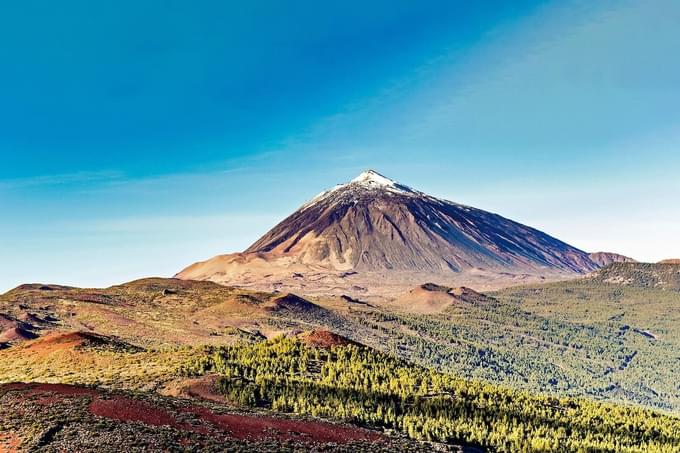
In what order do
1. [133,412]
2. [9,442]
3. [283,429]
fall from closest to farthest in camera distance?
[9,442]
[133,412]
[283,429]

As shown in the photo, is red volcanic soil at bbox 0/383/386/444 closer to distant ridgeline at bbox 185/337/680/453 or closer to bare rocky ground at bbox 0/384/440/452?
bare rocky ground at bbox 0/384/440/452

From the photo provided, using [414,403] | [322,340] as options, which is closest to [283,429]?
[414,403]

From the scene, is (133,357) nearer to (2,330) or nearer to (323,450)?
(323,450)

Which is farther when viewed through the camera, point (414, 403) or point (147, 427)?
point (414, 403)

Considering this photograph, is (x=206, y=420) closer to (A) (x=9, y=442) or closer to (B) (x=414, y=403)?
(A) (x=9, y=442)

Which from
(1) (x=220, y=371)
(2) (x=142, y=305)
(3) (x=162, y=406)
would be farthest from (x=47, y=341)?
(2) (x=142, y=305)

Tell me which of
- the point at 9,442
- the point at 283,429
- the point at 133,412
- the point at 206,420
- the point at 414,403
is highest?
the point at 133,412
